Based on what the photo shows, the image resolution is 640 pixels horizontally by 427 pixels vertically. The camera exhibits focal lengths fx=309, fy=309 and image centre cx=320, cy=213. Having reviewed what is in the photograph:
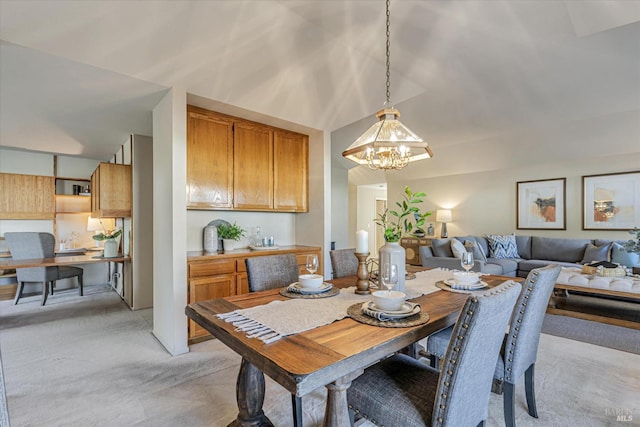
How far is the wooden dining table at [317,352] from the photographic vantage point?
1015mm

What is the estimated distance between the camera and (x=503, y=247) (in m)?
5.52

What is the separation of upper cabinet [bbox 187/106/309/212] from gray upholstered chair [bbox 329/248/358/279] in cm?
154

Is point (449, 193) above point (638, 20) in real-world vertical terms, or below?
below

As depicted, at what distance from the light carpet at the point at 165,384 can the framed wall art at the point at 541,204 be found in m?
3.36

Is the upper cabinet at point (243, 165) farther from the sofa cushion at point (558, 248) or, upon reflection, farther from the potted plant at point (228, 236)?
the sofa cushion at point (558, 248)

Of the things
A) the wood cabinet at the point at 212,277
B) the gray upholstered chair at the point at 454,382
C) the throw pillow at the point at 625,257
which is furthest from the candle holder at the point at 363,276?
the throw pillow at the point at 625,257

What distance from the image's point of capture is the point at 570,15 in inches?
105

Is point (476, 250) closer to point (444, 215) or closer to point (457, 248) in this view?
point (457, 248)

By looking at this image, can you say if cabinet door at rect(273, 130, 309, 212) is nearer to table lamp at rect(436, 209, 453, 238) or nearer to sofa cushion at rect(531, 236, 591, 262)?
table lamp at rect(436, 209, 453, 238)

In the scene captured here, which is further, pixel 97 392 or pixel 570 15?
pixel 570 15

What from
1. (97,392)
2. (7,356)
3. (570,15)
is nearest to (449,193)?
(570,15)

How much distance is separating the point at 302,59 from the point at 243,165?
1337mm

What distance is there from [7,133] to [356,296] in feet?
16.3

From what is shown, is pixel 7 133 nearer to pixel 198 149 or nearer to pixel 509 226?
pixel 198 149
